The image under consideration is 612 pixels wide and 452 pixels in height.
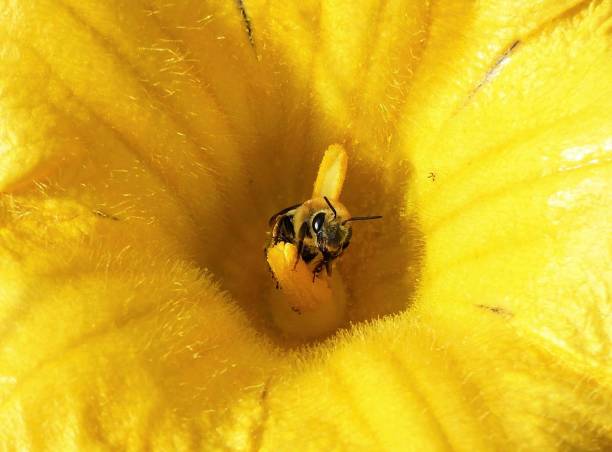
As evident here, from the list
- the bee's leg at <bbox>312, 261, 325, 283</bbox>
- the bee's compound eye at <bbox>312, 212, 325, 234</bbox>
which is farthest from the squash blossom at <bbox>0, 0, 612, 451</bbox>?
the bee's compound eye at <bbox>312, 212, 325, 234</bbox>

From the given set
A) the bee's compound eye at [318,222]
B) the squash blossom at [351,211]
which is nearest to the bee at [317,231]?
the bee's compound eye at [318,222]

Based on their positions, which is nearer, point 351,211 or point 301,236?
point 301,236

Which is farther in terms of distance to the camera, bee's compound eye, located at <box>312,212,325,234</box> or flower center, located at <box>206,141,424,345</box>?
flower center, located at <box>206,141,424,345</box>

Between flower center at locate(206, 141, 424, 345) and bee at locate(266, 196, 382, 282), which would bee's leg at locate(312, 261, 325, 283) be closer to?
bee at locate(266, 196, 382, 282)

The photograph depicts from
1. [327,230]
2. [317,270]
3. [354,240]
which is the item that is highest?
[327,230]

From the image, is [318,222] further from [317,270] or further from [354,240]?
[354,240]

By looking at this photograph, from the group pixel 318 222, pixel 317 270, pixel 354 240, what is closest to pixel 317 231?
pixel 318 222

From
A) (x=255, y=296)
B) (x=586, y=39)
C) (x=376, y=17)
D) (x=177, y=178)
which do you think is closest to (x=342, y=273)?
(x=255, y=296)

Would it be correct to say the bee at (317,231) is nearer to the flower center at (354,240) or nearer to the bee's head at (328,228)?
the bee's head at (328,228)
